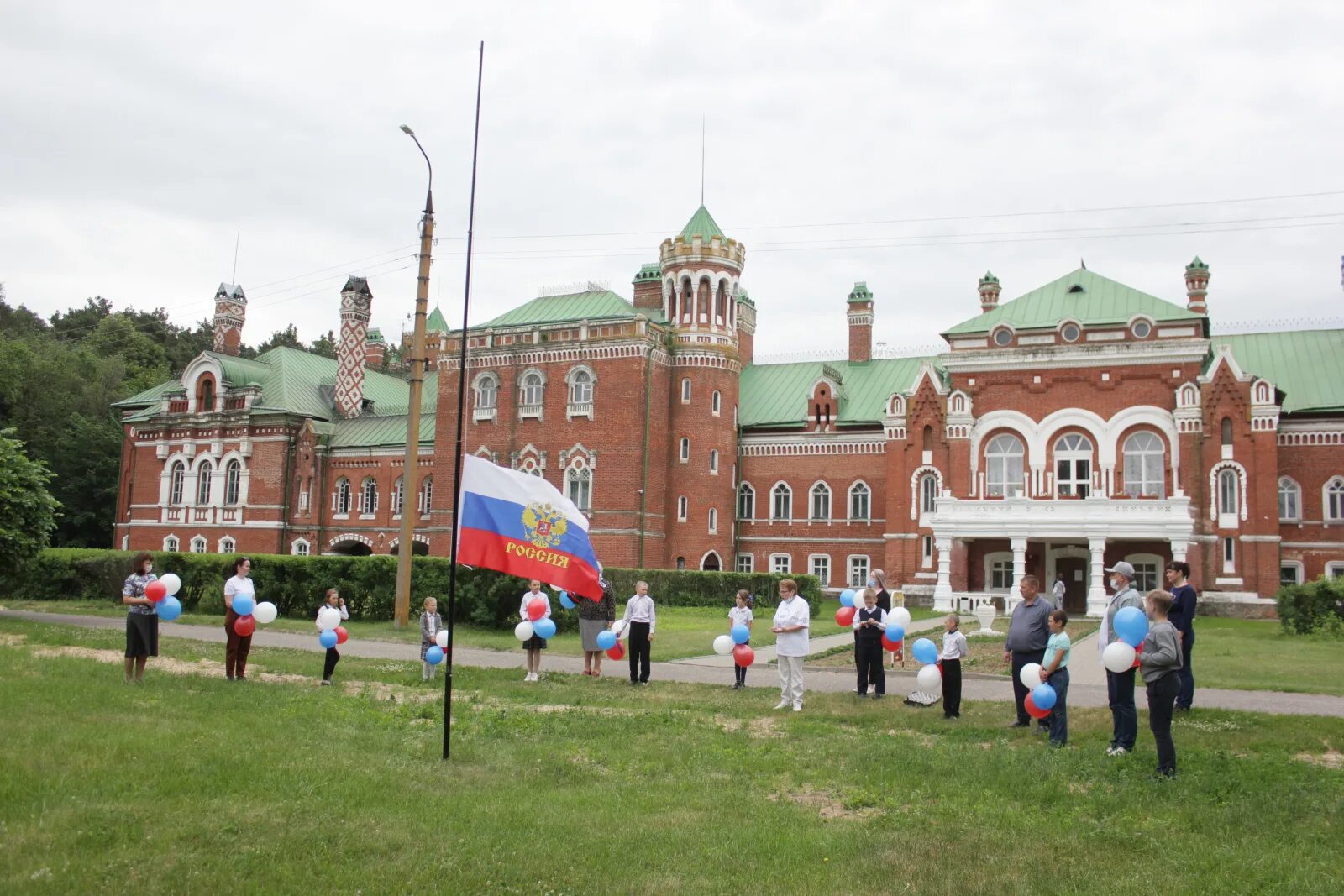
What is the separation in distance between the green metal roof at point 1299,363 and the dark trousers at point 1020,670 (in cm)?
3422

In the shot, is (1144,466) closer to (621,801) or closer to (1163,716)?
(1163,716)

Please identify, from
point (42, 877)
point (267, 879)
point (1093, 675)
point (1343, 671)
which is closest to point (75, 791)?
point (42, 877)

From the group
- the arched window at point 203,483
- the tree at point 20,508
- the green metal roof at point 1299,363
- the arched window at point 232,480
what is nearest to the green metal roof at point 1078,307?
the green metal roof at point 1299,363

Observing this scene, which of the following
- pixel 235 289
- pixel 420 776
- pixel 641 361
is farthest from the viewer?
pixel 235 289

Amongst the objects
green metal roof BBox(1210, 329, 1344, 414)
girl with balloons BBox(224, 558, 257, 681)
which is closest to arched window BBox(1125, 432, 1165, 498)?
green metal roof BBox(1210, 329, 1344, 414)

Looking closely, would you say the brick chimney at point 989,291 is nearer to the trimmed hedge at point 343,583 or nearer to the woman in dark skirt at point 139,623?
the trimmed hedge at point 343,583

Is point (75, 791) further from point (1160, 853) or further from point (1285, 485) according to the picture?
point (1285, 485)

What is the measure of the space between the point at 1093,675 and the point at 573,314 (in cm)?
3498

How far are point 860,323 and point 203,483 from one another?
35861 mm

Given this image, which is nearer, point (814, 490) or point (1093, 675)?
point (1093, 675)

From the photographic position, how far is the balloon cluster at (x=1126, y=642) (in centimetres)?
1119

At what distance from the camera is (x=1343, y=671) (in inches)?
773

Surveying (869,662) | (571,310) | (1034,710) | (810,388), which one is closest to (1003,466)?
(810,388)

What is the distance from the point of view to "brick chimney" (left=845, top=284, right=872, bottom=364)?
55.0 m
